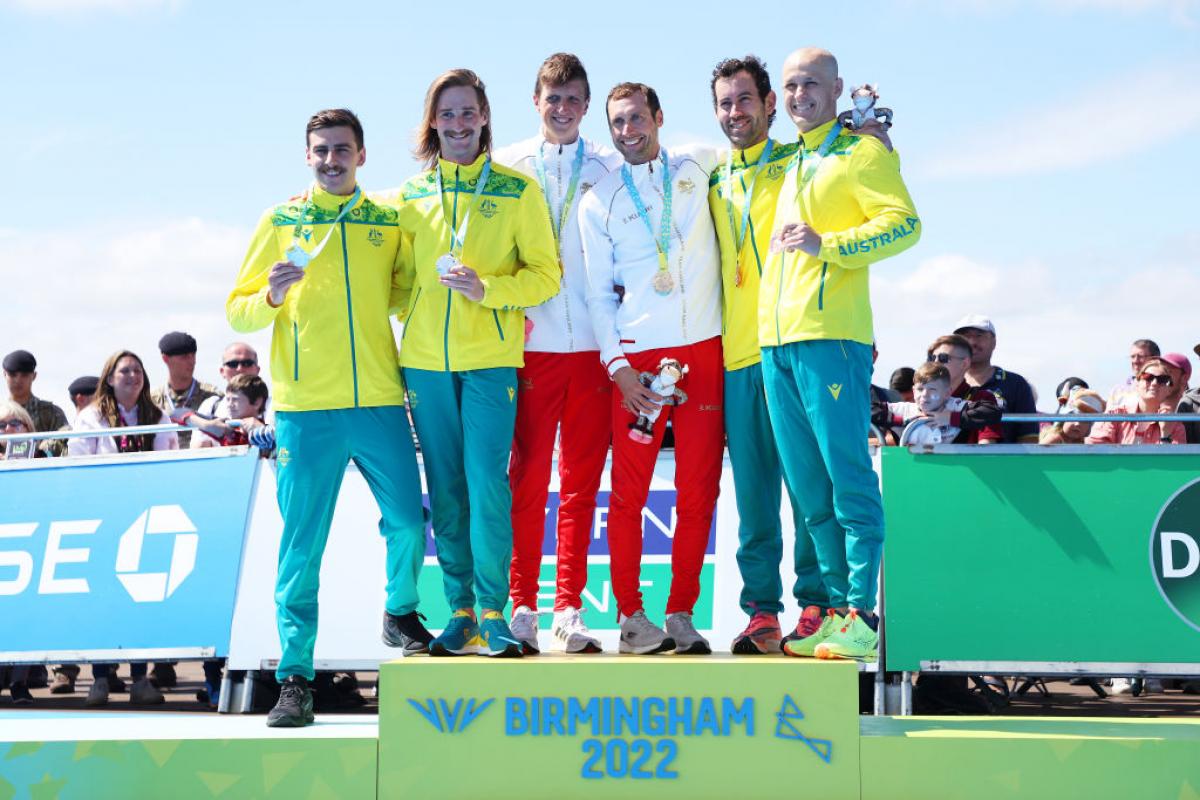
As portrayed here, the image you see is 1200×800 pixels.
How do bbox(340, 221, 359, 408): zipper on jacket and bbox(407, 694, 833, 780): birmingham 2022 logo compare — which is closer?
bbox(407, 694, 833, 780): birmingham 2022 logo

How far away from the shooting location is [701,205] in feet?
17.9

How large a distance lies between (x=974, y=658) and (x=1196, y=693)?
121 inches

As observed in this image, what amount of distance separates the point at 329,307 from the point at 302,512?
817 mm

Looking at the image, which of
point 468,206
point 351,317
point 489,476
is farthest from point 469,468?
point 468,206

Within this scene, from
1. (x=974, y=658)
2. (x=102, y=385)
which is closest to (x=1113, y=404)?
(x=974, y=658)

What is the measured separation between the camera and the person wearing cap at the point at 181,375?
354 inches

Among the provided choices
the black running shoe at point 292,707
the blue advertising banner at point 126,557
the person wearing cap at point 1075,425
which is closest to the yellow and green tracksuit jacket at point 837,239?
the black running shoe at point 292,707

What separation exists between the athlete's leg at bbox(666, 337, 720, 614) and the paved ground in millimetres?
2905

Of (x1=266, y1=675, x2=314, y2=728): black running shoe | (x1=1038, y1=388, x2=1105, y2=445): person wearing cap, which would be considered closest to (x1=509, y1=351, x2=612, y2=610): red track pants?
(x1=266, y1=675, x2=314, y2=728): black running shoe

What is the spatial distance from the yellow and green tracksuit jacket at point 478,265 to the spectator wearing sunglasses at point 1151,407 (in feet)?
15.6

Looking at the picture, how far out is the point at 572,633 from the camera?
533cm

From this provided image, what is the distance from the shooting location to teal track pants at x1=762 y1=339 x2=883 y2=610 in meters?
5.00

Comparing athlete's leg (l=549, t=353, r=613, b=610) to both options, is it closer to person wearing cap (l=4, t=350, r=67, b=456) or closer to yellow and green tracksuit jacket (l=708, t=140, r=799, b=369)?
yellow and green tracksuit jacket (l=708, t=140, r=799, b=369)

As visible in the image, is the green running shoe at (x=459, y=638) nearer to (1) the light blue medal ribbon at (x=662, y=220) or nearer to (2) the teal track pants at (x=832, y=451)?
(2) the teal track pants at (x=832, y=451)
